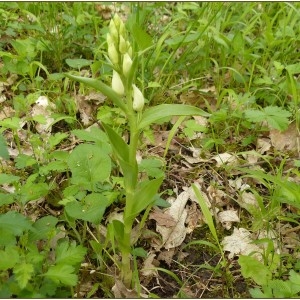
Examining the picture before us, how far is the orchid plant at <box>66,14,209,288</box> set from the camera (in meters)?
1.36

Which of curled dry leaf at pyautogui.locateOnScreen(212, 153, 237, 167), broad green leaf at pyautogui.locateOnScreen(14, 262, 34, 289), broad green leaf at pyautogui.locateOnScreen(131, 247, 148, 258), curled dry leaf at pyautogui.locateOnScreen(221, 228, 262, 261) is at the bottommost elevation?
curled dry leaf at pyautogui.locateOnScreen(221, 228, 262, 261)

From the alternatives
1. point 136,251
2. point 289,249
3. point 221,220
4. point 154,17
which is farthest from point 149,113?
point 154,17

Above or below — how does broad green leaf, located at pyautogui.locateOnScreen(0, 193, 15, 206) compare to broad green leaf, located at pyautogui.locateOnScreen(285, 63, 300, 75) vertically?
above

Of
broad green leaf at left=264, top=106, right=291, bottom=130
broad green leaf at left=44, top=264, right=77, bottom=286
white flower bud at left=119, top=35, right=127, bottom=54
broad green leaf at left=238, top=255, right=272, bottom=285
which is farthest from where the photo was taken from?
broad green leaf at left=264, top=106, right=291, bottom=130

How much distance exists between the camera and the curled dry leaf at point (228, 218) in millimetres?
1991

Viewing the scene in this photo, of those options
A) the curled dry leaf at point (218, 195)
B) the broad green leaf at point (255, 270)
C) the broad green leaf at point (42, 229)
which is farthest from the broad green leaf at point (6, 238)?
the curled dry leaf at point (218, 195)

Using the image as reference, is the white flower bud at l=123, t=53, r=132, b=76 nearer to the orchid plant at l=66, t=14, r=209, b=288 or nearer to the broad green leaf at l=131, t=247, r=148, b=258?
the orchid plant at l=66, t=14, r=209, b=288

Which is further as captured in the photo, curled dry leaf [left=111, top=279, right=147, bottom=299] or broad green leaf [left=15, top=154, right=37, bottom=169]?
broad green leaf [left=15, top=154, right=37, bottom=169]

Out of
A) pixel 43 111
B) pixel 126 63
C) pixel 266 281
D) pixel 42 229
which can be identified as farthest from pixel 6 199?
pixel 266 281

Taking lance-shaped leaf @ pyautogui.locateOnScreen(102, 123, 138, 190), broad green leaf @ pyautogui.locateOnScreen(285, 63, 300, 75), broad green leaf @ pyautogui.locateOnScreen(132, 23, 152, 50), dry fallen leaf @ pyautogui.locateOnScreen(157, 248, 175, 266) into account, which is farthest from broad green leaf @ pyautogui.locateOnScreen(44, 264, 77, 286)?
broad green leaf @ pyautogui.locateOnScreen(285, 63, 300, 75)

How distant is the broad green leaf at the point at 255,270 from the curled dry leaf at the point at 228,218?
29 centimetres

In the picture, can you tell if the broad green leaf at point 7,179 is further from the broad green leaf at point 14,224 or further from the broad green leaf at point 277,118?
the broad green leaf at point 277,118

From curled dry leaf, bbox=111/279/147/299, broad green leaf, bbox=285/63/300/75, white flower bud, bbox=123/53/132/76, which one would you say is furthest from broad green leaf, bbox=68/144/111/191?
broad green leaf, bbox=285/63/300/75

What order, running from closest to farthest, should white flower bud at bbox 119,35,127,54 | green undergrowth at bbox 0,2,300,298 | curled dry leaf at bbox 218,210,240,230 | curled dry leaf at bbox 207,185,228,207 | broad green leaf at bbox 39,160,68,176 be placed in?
white flower bud at bbox 119,35,127,54 → green undergrowth at bbox 0,2,300,298 → broad green leaf at bbox 39,160,68,176 → curled dry leaf at bbox 218,210,240,230 → curled dry leaf at bbox 207,185,228,207
